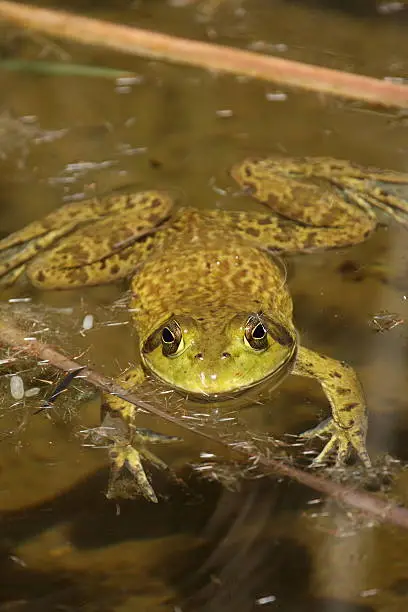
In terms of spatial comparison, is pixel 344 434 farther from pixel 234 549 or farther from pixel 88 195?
pixel 88 195

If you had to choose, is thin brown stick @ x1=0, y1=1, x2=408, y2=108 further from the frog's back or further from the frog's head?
the frog's head

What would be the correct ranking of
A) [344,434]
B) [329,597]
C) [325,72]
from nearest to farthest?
[329,597] < [344,434] < [325,72]

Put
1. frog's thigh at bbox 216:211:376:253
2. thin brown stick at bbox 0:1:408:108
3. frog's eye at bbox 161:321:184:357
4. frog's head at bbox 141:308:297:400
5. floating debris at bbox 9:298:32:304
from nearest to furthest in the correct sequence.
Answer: frog's head at bbox 141:308:297:400
frog's eye at bbox 161:321:184:357
floating debris at bbox 9:298:32:304
frog's thigh at bbox 216:211:376:253
thin brown stick at bbox 0:1:408:108

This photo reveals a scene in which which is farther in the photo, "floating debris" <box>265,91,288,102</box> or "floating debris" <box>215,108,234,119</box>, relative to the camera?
"floating debris" <box>265,91,288,102</box>

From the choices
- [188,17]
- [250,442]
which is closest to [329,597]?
[250,442]

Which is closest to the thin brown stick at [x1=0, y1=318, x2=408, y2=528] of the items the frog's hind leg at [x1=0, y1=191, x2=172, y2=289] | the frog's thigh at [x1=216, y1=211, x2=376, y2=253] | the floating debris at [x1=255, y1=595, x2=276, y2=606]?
the floating debris at [x1=255, y1=595, x2=276, y2=606]

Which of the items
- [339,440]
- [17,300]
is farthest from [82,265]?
[339,440]
